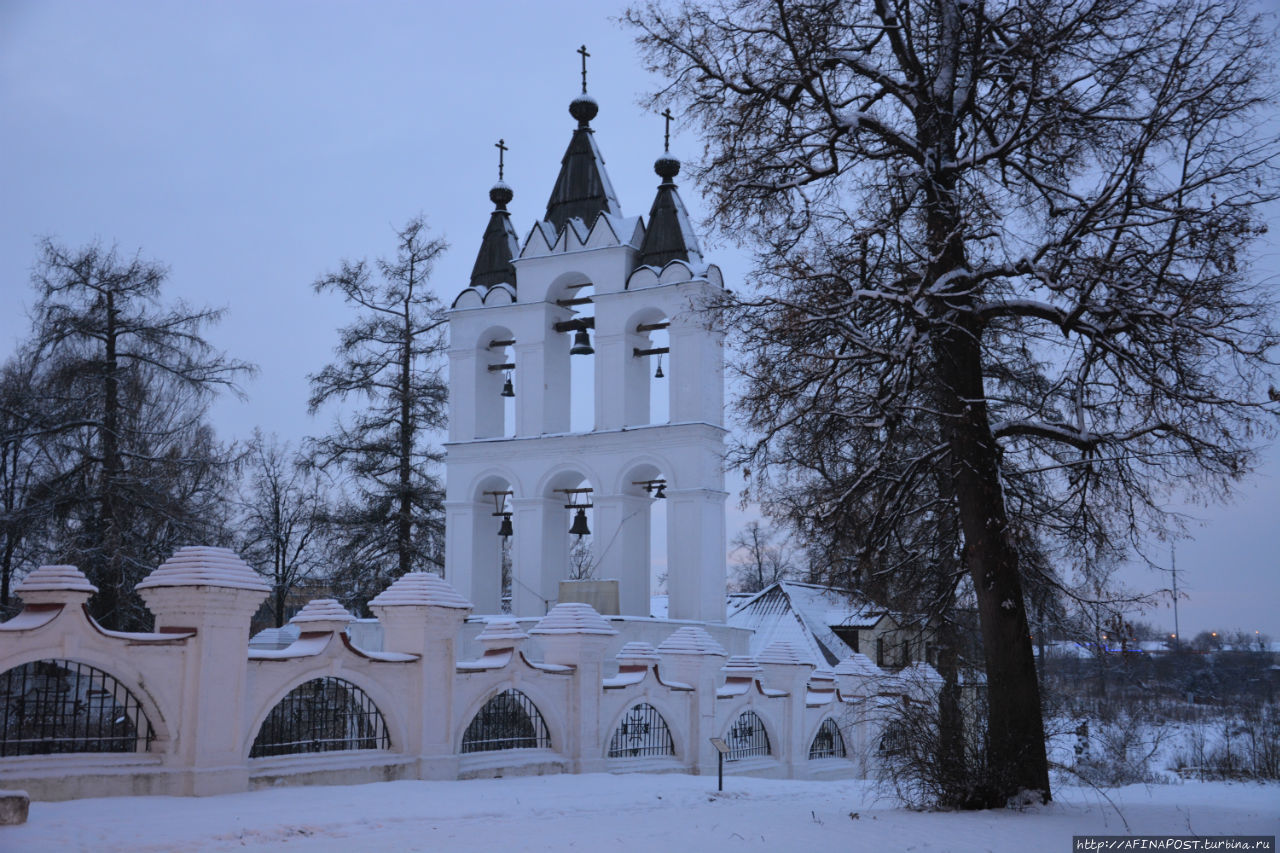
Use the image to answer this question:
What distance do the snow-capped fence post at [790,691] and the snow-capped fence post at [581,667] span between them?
603 cm

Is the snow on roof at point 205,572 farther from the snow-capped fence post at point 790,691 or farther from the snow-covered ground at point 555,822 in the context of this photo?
the snow-capped fence post at point 790,691

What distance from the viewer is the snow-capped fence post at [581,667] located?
16.2m

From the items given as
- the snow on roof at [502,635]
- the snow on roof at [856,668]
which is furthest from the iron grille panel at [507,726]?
the snow on roof at [856,668]

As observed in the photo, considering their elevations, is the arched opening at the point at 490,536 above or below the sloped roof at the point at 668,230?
below

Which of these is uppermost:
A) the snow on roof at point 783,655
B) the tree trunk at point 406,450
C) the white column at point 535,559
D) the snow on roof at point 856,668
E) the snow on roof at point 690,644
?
the tree trunk at point 406,450

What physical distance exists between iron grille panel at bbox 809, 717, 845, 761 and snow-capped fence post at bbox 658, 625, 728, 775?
4.74 meters

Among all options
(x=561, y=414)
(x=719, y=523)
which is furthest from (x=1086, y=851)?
(x=561, y=414)

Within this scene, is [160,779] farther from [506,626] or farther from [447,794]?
[506,626]

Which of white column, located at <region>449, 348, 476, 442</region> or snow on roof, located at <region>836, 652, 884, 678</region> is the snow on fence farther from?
white column, located at <region>449, 348, 476, 442</region>

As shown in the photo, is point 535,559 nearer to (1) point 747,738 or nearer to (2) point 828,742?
(1) point 747,738

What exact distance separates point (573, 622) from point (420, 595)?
3093 millimetres

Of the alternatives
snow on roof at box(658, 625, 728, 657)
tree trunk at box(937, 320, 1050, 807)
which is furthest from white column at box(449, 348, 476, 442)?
tree trunk at box(937, 320, 1050, 807)

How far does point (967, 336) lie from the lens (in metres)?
12.8

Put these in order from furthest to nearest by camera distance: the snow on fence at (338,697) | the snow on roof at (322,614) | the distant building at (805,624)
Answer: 1. the distant building at (805,624)
2. the snow on roof at (322,614)
3. the snow on fence at (338,697)
